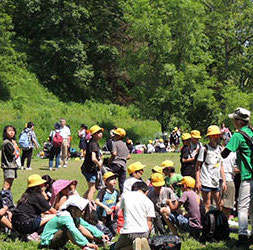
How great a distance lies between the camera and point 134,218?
602 centimetres

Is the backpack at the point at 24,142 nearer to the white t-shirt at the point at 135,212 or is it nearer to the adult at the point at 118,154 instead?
the adult at the point at 118,154

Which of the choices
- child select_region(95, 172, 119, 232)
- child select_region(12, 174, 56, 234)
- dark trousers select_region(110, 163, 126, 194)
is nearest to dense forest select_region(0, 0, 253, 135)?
dark trousers select_region(110, 163, 126, 194)

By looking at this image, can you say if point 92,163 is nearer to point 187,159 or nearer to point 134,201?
point 187,159

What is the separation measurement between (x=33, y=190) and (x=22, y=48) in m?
35.3

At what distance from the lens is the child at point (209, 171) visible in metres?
8.17

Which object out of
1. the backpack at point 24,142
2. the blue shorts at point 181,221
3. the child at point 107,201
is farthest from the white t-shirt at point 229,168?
the backpack at point 24,142

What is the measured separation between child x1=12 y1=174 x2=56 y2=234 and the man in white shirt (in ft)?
4.94

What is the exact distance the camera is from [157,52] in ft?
110

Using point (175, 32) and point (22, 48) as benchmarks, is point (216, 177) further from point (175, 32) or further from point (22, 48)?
point (22, 48)

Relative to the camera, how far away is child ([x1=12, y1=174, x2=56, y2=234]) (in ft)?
23.3

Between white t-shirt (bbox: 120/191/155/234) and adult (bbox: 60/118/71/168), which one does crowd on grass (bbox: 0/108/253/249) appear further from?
adult (bbox: 60/118/71/168)

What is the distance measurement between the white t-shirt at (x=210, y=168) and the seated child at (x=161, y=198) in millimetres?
828

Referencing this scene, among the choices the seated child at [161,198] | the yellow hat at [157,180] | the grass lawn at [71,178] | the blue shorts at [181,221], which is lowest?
the grass lawn at [71,178]

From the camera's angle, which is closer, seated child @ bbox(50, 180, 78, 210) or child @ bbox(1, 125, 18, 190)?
seated child @ bbox(50, 180, 78, 210)
